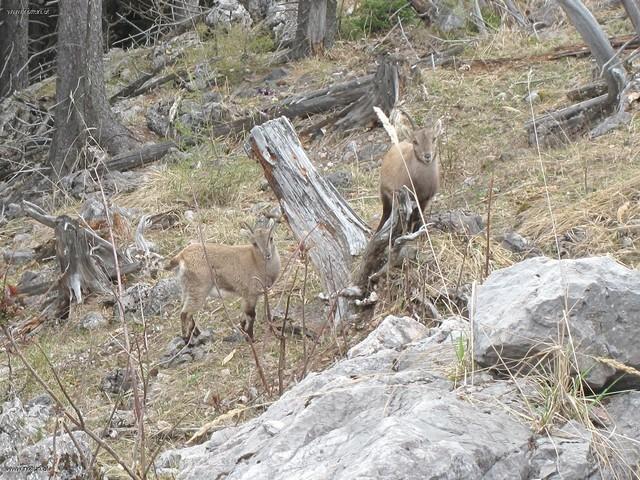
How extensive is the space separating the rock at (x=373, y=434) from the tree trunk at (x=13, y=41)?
1357 centimetres

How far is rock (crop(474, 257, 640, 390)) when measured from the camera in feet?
12.1

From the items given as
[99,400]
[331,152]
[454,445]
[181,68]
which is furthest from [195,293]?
[181,68]

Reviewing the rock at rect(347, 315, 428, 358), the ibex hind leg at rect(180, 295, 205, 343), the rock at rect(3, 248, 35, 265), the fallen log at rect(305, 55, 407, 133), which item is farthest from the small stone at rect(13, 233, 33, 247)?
the rock at rect(347, 315, 428, 358)

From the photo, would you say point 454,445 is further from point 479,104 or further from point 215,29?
point 215,29

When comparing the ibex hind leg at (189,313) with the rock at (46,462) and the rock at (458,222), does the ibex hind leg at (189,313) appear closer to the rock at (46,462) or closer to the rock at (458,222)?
the rock at (458,222)

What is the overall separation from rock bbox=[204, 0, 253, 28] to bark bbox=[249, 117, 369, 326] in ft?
28.9

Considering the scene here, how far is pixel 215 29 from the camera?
645 inches

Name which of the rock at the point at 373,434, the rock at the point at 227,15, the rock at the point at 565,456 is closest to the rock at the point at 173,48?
the rock at the point at 227,15

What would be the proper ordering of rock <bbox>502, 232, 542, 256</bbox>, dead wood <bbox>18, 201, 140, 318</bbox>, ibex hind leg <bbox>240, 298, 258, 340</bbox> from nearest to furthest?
rock <bbox>502, 232, 542, 256</bbox>, ibex hind leg <bbox>240, 298, 258, 340</bbox>, dead wood <bbox>18, 201, 140, 318</bbox>

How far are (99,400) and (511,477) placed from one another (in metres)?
4.67

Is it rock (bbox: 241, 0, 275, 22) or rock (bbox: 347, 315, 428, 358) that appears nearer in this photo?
rock (bbox: 347, 315, 428, 358)

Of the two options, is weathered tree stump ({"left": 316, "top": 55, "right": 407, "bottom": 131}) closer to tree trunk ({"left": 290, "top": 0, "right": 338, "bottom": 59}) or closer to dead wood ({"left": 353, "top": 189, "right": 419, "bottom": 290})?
tree trunk ({"left": 290, "top": 0, "right": 338, "bottom": 59})

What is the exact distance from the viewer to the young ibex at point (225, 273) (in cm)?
Answer: 815

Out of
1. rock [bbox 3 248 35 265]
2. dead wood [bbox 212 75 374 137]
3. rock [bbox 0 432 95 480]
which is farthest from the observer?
dead wood [bbox 212 75 374 137]
